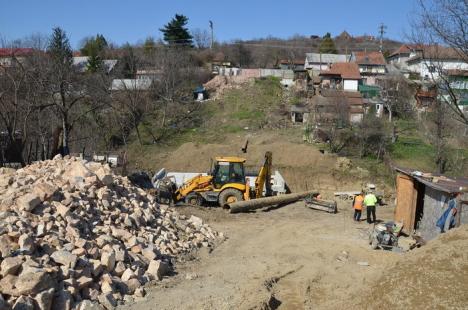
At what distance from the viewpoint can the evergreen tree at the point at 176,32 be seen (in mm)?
64188

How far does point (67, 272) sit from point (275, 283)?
4.57 metres

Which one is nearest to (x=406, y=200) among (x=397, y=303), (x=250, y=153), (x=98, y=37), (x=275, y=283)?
(x=275, y=283)

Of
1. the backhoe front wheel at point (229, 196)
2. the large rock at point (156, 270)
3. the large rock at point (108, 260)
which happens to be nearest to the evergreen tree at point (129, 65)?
the backhoe front wheel at point (229, 196)

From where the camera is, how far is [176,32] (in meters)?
64.9

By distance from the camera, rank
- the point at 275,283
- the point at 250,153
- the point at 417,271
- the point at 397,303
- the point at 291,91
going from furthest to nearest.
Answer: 1. the point at 291,91
2. the point at 250,153
3. the point at 275,283
4. the point at 417,271
5. the point at 397,303

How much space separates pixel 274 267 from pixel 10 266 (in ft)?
20.2

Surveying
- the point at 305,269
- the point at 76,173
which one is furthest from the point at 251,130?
the point at 305,269

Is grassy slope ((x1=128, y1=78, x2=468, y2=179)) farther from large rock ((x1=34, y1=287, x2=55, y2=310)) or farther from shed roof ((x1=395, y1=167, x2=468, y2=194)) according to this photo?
large rock ((x1=34, y1=287, x2=55, y2=310))

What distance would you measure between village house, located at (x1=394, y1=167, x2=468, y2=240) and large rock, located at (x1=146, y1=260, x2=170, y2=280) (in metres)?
7.65

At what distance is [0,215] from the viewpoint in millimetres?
10398

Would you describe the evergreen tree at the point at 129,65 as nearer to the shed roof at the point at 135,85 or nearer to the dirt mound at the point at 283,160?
the shed roof at the point at 135,85

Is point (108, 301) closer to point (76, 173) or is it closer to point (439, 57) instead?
point (76, 173)

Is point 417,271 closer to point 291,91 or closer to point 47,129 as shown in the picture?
point 47,129

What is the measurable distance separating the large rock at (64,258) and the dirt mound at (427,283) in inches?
216
